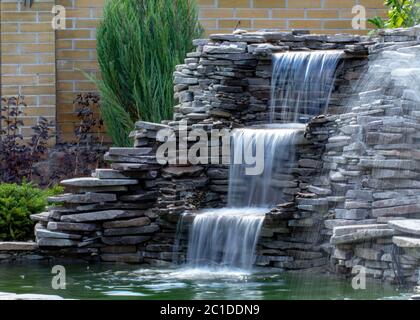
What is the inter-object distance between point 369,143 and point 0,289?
3.55 metres

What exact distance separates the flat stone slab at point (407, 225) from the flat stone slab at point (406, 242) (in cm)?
7

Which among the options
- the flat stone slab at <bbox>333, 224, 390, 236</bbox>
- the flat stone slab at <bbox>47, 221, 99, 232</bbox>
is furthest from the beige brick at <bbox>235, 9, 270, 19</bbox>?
the flat stone slab at <bbox>333, 224, 390, 236</bbox>

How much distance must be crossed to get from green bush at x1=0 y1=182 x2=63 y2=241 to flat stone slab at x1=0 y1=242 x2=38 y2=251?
34 centimetres

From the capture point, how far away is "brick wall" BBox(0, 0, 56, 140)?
15.5 m

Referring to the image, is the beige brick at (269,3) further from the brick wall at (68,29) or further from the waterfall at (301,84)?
the waterfall at (301,84)

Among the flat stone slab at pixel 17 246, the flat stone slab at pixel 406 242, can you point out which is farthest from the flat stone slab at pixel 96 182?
the flat stone slab at pixel 406 242

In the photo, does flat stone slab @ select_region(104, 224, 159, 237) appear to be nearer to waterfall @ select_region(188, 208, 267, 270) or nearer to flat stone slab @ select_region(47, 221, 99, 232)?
flat stone slab @ select_region(47, 221, 99, 232)

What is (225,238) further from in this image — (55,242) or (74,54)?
(74,54)

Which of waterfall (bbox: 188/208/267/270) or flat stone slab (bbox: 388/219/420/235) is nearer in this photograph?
flat stone slab (bbox: 388/219/420/235)

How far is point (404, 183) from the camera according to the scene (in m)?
10.2

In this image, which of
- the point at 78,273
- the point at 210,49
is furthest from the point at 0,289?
the point at 210,49
